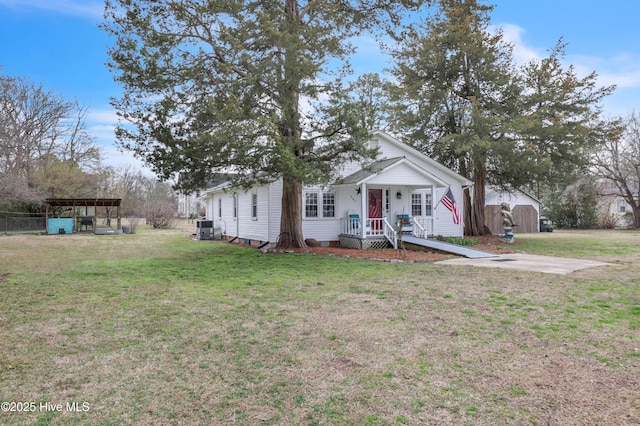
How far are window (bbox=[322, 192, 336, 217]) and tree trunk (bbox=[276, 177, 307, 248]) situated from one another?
1745 millimetres

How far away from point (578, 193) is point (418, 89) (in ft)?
69.2

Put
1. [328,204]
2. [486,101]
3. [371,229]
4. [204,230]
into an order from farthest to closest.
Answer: [204,230] → [486,101] → [328,204] → [371,229]

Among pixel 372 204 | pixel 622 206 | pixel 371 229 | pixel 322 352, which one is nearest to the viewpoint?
pixel 322 352

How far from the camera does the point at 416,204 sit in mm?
19484

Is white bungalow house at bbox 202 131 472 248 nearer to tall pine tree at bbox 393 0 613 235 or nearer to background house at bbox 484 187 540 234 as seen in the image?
tall pine tree at bbox 393 0 613 235

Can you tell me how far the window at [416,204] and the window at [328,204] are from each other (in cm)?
411

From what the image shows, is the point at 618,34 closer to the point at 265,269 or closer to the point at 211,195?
the point at 265,269

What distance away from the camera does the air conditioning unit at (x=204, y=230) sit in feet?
76.7

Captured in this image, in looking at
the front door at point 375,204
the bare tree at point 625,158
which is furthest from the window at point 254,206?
the bare tree at point 625,158

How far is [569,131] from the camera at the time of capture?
19688 millimetres

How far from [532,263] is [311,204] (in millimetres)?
8831

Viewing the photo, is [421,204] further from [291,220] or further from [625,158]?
[625,158]

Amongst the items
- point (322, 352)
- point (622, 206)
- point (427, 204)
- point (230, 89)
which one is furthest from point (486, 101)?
point (622, 206)

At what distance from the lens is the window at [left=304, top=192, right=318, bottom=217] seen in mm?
17297
